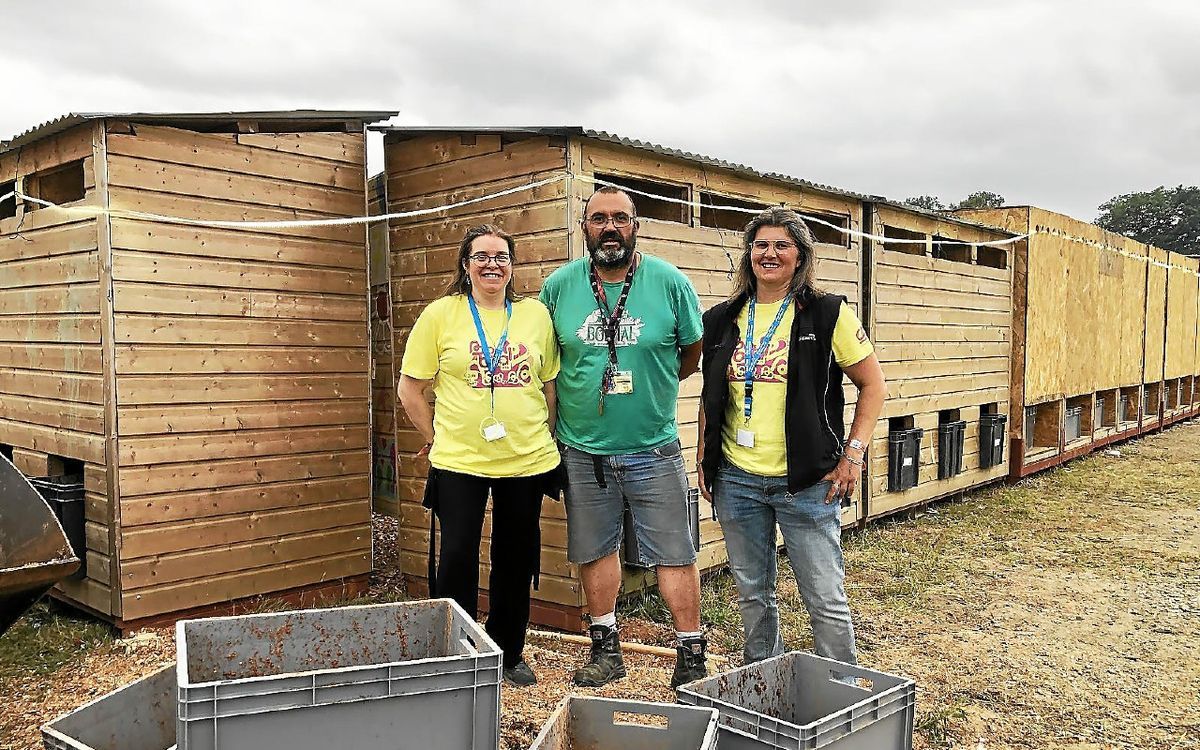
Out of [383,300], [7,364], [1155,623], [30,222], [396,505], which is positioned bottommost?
[1155,623]

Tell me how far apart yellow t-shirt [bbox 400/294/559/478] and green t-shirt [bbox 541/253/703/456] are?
5.1 inches

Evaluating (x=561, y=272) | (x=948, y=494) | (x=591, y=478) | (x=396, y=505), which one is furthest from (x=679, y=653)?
(x=948, y=494)

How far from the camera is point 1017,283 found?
944 centimetres

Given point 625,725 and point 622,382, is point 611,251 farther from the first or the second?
point 625,725

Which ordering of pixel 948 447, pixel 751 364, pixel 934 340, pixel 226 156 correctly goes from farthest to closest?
pixel 948 447
pixel 934 340
pixel 226 156
pixel 751 364

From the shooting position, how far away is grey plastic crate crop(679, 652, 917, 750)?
238 centimetres

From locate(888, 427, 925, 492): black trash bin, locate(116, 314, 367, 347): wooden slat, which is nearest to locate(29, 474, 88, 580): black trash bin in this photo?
locate(116, 314, 367, 347): wooden slat

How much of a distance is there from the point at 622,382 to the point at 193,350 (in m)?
2.50

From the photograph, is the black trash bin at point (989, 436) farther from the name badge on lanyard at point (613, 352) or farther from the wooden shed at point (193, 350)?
the name badge on lanyard at point (613, 352)

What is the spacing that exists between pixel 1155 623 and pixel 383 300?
16.0 ft

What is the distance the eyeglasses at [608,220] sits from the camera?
3.48m

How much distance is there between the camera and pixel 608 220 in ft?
11.4

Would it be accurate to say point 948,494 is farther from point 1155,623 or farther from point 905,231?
point 1155,623

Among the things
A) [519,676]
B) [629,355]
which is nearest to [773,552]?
[629,355]
